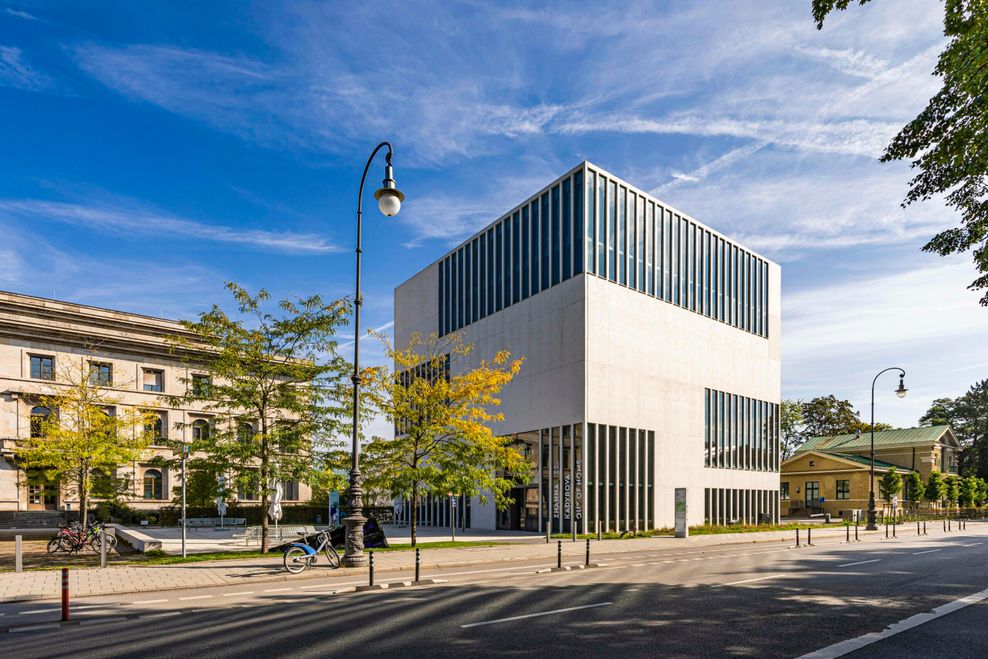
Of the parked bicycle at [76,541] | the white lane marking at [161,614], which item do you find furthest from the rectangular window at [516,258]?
the white lane marking at [161,614]

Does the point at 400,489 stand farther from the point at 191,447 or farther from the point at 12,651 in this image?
the point at 12,651

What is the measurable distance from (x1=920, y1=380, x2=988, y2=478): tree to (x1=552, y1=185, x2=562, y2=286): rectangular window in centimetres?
9158

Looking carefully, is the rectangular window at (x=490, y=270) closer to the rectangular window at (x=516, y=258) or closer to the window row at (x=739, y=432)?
the rectangular window at (x=516, y=258)

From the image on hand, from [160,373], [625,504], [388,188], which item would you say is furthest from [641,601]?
[160,373]

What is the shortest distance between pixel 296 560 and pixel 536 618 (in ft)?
28.7

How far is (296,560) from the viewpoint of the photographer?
1725cm

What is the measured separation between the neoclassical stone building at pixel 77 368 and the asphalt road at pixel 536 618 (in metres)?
30.2

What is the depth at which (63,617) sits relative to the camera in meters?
11.1

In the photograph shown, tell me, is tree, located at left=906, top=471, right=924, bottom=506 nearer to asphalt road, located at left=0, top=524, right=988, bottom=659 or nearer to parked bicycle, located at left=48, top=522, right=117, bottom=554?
asphalt road, located at left=0, top=524, right=988, bottom=659

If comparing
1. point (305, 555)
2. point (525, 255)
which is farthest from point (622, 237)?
point (305, 555)

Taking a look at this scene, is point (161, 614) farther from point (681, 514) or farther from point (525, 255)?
point (525, 255)

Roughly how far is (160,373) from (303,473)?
129 feet

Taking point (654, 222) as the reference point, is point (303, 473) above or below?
below

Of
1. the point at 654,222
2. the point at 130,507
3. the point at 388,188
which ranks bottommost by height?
the point at 130,507
